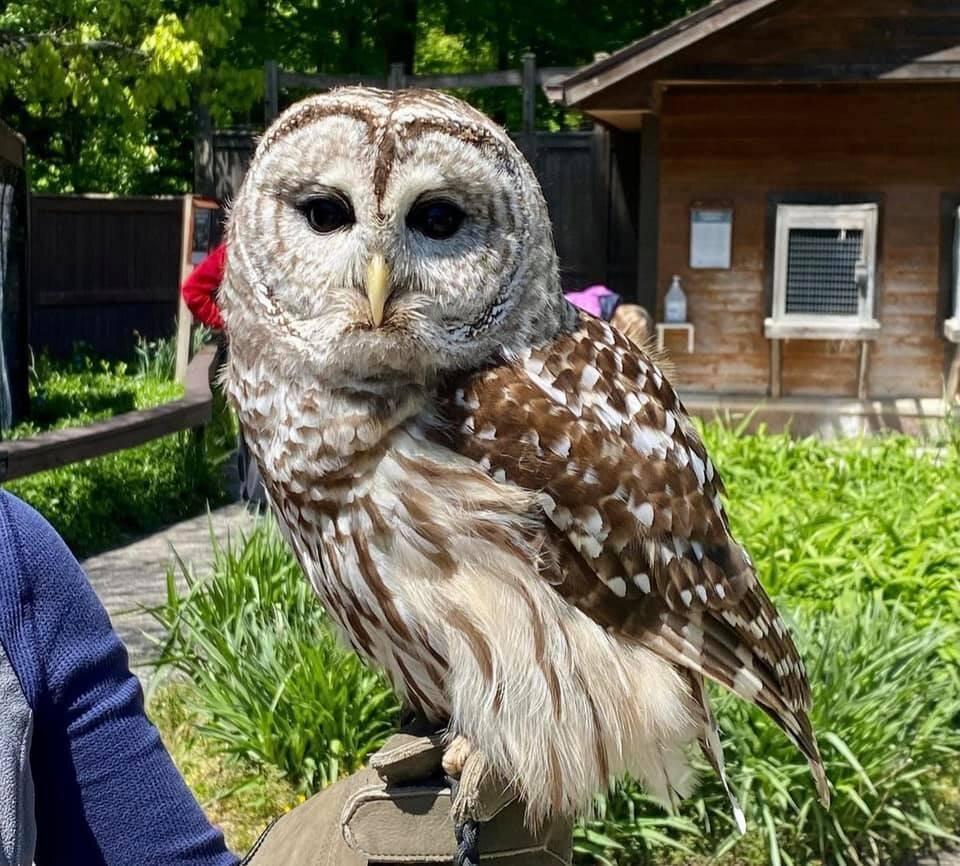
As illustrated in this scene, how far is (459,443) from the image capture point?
7.89ft

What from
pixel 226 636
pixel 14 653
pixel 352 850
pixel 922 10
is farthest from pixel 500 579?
pixel 922 10

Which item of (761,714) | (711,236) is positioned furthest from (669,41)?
(761,714)

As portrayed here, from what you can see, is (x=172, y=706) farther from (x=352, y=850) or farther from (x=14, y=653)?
(x=14, y=653)

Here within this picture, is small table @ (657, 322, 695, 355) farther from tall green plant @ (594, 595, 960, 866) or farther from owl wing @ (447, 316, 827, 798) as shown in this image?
owl wing @ (447, 316, 827, 798)

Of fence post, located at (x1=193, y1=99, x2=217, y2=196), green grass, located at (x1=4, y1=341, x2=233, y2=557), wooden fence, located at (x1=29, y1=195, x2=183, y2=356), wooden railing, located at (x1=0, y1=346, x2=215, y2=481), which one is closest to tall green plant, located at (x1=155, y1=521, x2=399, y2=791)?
wooden railing, located at (x1=0, y1=346, x2=215, y2=481)

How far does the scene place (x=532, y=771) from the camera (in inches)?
95.7

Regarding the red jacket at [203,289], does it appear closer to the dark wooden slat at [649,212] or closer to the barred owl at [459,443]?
the dark wooden slat at [649,212]

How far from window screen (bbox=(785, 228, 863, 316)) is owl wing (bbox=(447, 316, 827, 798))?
8.89 m

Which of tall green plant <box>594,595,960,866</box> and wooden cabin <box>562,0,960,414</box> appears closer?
tall green plant <box>594,595,960,866</box>

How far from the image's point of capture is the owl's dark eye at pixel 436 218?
225 cm

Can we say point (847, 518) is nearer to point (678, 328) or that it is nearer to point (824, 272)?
point (678, 328)

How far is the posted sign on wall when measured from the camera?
11.5 meters

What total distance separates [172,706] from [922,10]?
828cm

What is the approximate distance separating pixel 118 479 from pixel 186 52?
598 centimetres
